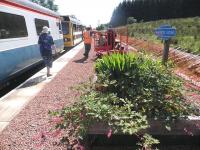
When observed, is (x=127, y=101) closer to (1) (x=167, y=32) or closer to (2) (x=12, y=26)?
(1) (x=167, y=32)

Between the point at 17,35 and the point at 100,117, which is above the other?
the point at 17,35

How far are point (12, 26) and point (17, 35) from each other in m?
0.65

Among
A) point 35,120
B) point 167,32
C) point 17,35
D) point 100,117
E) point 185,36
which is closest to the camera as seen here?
point 100,117

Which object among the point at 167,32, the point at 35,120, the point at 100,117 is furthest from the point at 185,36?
the point at 100,117

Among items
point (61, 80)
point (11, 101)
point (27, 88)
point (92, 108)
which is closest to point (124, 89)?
point (92, 108)

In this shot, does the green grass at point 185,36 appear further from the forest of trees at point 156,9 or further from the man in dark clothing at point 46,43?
the forest of trees at point 156,9

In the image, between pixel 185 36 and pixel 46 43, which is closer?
pixel 46 43

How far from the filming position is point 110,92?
17.3 ft

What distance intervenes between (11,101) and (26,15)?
5.18 metres

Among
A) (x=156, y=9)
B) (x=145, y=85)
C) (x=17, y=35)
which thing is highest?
(x=17, y=35)

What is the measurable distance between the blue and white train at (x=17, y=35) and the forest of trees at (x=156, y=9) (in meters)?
67.3

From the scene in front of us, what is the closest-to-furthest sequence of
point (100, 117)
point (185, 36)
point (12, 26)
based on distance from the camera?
1. point (100, 117)
2. point (12, 26)
3. point (185, 36)

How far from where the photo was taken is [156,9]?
90.5 m

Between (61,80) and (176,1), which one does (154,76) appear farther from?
(176,1)
